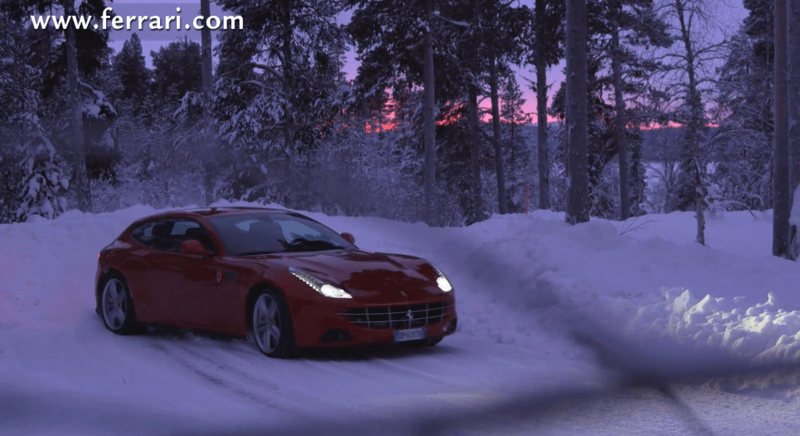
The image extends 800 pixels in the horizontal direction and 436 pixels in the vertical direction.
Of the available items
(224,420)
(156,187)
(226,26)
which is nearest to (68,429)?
(224,420)

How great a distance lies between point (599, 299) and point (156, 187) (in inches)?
2637

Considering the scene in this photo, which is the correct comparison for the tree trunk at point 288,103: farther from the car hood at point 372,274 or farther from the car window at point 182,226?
the car hood at point 372,274

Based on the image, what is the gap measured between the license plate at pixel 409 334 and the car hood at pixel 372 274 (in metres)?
0.30

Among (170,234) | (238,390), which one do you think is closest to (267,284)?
(238,390)

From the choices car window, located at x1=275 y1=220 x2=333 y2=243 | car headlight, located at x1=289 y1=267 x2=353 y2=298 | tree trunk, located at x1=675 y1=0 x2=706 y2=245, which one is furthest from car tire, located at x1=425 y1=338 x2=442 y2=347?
tree trunk, located at x1=675 y1=0 x2=706 y2=245

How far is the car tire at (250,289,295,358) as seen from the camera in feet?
24.7

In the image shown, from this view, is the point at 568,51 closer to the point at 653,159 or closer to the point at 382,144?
the point at 653,159

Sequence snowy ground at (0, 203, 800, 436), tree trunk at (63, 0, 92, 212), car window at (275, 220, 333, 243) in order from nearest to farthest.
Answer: snowy ground at (0, 203, 800, 436), car window at (275, 220, 333, 243), tree trunk at (63, 0, 92, 212)

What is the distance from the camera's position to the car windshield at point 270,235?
341 inches

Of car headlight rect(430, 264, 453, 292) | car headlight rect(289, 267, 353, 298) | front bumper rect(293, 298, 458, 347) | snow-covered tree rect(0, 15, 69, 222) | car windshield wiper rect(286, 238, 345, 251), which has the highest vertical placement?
snow-covered tree rect(0, 15, 69, 222)

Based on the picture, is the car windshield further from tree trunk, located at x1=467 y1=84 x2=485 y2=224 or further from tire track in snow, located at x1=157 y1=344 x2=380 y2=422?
tree trunk, located at x1=467 y1=84 x2=485 y2=224

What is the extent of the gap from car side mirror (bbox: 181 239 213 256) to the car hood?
867 millimetres

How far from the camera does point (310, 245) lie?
29.7 ft

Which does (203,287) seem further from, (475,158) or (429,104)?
(475,158)
